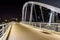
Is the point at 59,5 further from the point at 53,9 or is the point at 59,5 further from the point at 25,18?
the point at 25,18

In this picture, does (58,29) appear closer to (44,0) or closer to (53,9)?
(53,9)

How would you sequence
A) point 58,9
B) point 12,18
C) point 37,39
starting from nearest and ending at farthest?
point 37,39 < point 58,9 < point 12,18

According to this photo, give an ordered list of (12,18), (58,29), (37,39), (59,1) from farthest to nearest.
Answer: (12,18) < (59,1) < (58,29) < (37,39)

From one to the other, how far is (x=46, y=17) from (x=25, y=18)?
18215 millimetres

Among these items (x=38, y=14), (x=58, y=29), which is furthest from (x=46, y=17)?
(x=58, y=29)

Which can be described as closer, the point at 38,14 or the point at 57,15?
the point at 57,15

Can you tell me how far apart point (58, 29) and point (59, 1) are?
54.8ft

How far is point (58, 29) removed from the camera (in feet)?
46.6

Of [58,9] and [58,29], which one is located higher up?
[58,9]

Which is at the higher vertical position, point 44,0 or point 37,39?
point 44,0

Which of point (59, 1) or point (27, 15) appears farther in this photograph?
point (27, 15)

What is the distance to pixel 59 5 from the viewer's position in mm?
28969

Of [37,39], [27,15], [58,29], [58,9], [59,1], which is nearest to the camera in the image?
[37,39]

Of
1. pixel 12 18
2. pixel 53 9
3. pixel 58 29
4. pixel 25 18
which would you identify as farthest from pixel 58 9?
pixel 12 18
